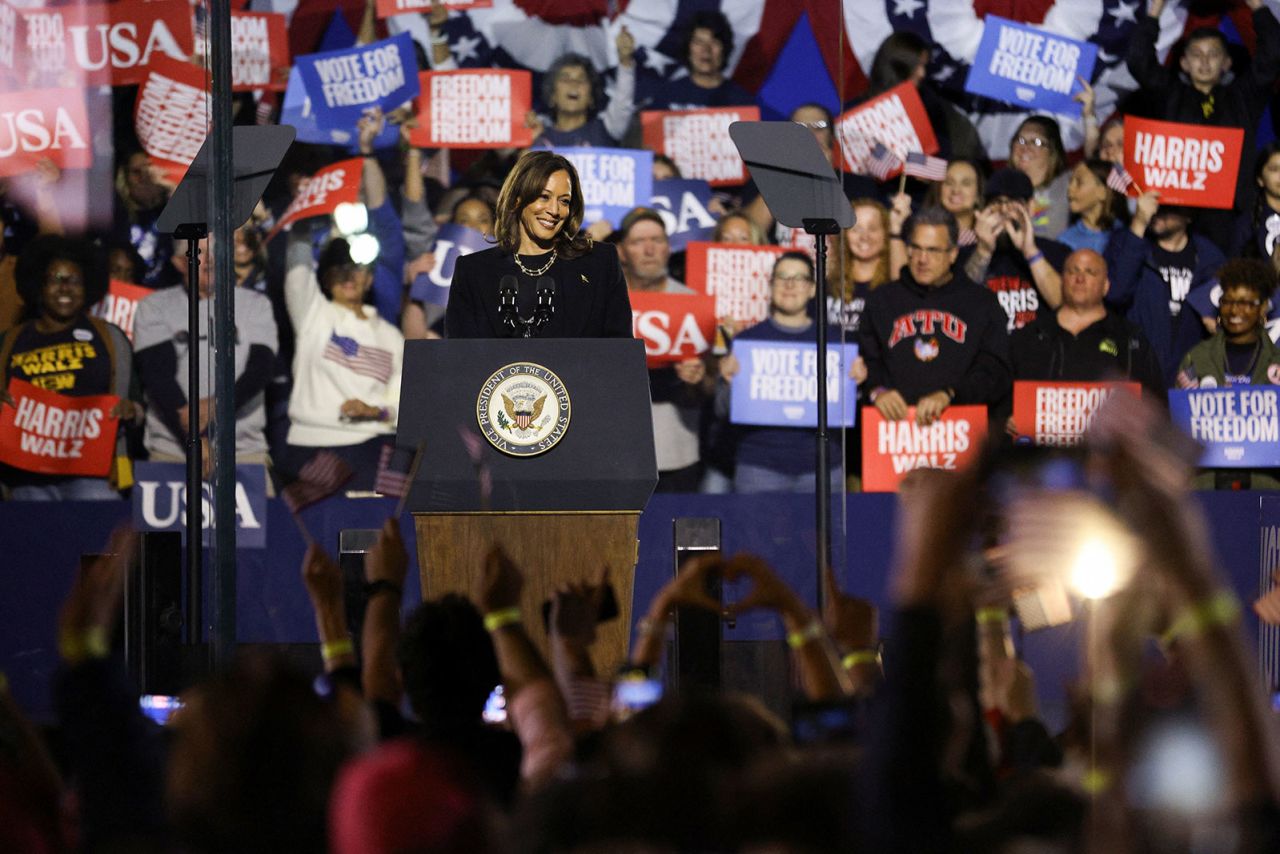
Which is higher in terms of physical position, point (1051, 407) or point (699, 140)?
point (699, 140)

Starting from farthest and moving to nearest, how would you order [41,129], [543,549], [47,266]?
1. [47,266]
2. [41,129]
3. [543,549]

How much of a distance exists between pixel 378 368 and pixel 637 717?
15.6 ft

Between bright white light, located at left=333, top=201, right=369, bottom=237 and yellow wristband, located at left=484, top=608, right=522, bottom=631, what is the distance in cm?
436

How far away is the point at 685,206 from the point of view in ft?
20.1

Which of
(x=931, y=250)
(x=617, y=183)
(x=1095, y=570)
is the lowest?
(x=1095, y=570)

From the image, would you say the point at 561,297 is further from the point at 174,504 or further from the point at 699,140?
the point at 699,140

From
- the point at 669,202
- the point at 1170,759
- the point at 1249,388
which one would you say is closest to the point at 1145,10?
the point at 1249,388

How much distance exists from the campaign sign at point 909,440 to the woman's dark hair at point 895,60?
1.22 metres

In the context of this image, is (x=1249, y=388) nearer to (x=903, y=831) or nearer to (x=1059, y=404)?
(x=1059, y=404)

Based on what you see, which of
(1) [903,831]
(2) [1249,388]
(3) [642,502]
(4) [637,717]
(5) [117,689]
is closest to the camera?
(1) [903,831]

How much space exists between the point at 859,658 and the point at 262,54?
4.78 metres

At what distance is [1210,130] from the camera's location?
629 centimetres

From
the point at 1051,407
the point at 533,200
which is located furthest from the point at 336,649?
the point at 1051,407

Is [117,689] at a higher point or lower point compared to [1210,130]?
lower
